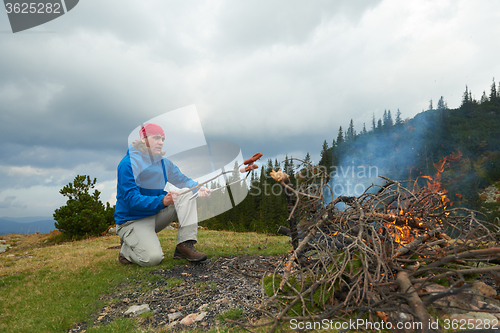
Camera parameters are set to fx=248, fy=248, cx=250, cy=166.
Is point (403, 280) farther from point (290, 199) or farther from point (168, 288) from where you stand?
point (168, 288)

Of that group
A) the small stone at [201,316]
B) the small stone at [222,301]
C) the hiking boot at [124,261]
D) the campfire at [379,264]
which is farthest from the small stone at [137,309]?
the hiking boot at [124,261]

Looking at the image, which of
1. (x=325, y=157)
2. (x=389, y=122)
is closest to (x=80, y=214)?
(x=325, y=157)

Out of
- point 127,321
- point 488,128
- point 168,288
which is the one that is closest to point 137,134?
point 168,288

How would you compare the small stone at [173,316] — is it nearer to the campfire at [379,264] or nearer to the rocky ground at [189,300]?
the rocky ground at [189,300]

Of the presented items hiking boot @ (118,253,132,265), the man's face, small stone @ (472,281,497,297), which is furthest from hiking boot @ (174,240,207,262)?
small stone @ (472,281,497,297)

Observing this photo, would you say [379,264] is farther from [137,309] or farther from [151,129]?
[151,129]

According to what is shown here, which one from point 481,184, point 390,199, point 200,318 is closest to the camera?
point 200,318

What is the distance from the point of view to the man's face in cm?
492

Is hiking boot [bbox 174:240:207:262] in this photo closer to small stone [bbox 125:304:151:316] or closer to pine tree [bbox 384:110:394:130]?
small stone [bbox 125:304:151:316]

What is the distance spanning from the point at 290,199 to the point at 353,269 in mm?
1012

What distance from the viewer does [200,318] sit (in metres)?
2.81

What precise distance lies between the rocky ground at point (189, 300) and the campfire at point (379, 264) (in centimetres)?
48

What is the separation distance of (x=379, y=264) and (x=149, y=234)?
418 centimetres

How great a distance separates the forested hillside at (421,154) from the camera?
1767 inches
